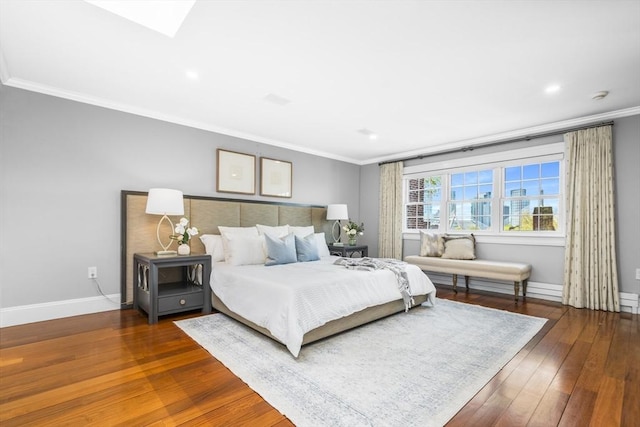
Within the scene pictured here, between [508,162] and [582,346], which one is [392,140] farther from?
[582,346]

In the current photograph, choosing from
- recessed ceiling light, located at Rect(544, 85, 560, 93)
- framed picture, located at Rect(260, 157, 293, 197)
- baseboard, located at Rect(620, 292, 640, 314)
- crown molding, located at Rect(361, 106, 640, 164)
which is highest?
recessed ceiling light, located at Rect(544, 85, 560, 93)

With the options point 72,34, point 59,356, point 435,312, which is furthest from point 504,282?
point 72,34

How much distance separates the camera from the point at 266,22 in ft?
6.98

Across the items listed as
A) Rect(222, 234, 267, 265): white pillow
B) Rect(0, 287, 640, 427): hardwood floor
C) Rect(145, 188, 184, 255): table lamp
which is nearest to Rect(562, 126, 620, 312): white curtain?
Rect(0, 287, 640, 427): hardwood floor

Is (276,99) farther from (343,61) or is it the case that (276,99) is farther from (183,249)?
(183,249)

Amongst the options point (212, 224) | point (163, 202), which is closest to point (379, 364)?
point (163, 202)

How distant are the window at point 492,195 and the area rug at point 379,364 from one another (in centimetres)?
180

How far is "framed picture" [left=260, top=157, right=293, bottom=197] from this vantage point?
4.93m

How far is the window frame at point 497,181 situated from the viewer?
431 cm

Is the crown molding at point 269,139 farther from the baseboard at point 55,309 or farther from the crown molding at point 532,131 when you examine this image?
the baseboard at point 55,309

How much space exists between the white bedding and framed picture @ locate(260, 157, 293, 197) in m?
1.71

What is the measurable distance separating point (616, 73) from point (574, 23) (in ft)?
3.85

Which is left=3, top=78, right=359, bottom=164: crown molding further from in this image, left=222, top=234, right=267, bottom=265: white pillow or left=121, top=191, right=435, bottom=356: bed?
left=222, top=234, right=267, bottom=265: white pillow

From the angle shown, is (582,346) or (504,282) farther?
(504,282)
